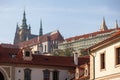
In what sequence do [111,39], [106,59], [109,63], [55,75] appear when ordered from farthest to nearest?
[55,75]
[106,59]
[109,63]
[111,39]

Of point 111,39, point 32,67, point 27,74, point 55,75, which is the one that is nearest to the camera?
point 111,39

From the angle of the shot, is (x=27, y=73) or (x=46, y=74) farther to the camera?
(x=46, y=74)

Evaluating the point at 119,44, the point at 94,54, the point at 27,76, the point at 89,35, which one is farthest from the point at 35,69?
the point at 89,35

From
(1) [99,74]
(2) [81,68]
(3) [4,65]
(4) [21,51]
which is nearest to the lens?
(1) [99,74]

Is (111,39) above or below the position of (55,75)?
above

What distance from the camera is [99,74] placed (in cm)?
3309

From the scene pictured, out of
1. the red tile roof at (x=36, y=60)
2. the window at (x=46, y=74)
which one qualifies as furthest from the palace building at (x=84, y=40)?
the window at (x=46, y=74)

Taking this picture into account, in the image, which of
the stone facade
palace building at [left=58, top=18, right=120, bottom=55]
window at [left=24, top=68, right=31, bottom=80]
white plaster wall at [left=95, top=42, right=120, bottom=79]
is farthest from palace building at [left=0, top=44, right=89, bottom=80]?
palace building at [left=58, top=18, right=120, bottom=55]

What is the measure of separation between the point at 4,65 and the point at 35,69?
14.2ft

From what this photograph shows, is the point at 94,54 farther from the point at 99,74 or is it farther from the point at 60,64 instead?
the point at 60,64

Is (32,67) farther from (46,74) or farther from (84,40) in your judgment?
(84,40)

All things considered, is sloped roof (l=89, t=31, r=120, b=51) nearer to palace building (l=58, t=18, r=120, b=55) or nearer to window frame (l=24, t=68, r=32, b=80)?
window frame (l=24, t=68, r=32, b=80)

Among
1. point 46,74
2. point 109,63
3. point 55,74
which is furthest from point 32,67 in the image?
point 109,63

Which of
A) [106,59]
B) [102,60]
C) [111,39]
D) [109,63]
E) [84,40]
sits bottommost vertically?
[109,63]
